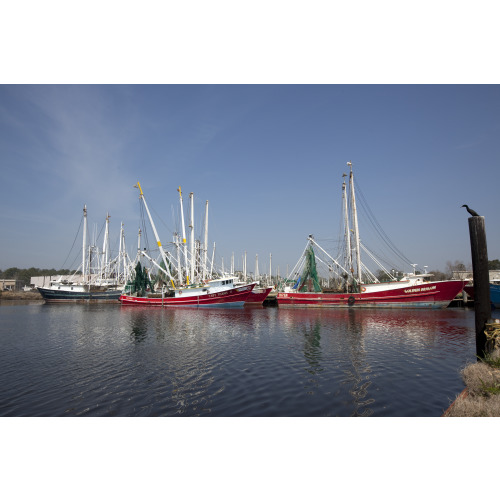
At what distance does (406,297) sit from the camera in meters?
49.3

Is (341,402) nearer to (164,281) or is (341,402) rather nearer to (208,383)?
(208,383)

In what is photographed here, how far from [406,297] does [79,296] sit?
7635 centimetres

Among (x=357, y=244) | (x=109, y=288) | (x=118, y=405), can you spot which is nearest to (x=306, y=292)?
(x=357, y=244)

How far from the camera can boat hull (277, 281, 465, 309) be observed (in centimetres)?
4775

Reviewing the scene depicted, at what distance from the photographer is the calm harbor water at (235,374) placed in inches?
419

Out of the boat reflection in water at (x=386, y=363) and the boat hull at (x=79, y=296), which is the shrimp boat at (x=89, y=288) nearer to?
the boat hull at (x=79, y=296)

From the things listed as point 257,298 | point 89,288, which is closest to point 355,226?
point 257,298

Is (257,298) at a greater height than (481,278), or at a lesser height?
lesser

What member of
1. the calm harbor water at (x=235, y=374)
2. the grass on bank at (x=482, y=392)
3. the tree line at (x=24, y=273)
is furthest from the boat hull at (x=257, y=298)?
the tree line at (x=24, y=273)

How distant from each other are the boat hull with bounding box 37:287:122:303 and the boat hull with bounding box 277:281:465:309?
55.3m

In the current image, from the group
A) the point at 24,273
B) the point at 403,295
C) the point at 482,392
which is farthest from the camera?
the point at 24,273

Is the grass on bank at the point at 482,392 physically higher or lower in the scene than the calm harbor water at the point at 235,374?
higher

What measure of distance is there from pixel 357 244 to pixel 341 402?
4604 cm

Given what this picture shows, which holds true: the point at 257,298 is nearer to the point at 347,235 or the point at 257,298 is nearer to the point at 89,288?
the point at 347,235
